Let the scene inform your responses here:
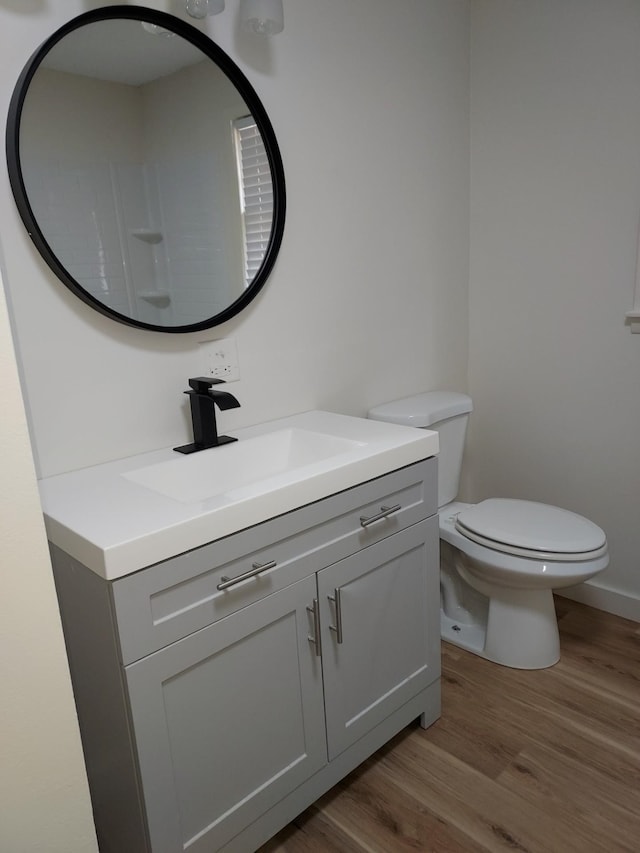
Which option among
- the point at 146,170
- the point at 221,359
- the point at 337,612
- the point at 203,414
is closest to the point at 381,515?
the point at 337,612

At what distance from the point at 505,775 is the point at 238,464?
1075mm

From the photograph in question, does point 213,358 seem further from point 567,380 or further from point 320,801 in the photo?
point 567,380

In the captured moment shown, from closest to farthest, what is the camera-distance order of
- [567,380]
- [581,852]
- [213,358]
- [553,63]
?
1. [581,852]
2. [213,358]
3. [553,63]
4. [567,380]

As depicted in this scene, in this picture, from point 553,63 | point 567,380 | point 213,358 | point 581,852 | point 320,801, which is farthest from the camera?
point 567,380

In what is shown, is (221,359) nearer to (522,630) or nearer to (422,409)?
(422,409)

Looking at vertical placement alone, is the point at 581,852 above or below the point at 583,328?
below

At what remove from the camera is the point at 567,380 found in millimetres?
2330

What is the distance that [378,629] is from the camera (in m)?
1.59

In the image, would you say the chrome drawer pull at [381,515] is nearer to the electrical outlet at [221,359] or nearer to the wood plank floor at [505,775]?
the electrical outlet at [221,359]

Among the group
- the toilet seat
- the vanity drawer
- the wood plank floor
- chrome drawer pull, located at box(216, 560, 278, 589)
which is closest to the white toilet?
the toilet seat

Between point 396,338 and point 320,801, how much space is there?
1465 millimetres

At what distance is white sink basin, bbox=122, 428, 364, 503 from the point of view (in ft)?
4.98

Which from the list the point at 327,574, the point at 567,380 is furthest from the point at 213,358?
the point at 567,380

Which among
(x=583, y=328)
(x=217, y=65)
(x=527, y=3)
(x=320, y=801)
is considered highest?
(x=527, y=3)
